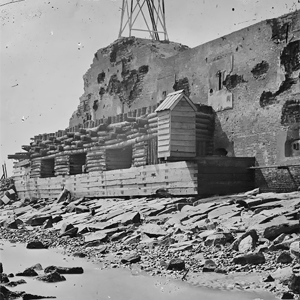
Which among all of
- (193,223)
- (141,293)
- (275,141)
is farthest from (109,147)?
(141,293)

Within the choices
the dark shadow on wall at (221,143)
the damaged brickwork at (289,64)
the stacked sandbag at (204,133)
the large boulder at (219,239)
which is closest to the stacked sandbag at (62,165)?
the stacked sandbag at (204,133)

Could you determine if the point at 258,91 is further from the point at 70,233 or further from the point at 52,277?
the point at 52,277

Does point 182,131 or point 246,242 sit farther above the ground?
point 182,131

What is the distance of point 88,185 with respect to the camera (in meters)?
20.5

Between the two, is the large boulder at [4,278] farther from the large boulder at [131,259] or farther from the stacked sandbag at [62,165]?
the stacked sandbag at [62,165]

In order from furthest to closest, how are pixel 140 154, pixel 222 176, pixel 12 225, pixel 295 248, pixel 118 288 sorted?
pixel 140 154 < pixel 222 176 < pixel 12 225 < pixel 295 248 < pixel 118 288

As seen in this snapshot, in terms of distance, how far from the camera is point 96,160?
2080cm

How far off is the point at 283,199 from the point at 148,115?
6995 millimetres

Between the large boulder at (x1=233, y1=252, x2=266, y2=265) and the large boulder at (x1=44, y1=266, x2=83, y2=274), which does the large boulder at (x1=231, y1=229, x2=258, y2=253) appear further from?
the large boulder at (x1=44, y1=266, x2=83, y2=274)

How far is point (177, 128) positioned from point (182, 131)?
0.62ft

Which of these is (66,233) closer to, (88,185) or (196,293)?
(196,293)

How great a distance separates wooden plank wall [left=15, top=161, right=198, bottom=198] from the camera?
15.1m

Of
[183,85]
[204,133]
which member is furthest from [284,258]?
[183,85]

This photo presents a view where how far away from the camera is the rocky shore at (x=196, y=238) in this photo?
23.0 ft
